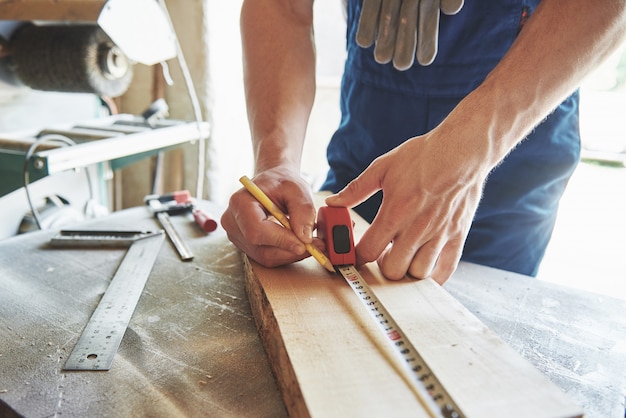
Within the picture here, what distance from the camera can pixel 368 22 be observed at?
1.01 meters

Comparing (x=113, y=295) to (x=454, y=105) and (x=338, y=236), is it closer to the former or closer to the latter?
(x=338, y=236)

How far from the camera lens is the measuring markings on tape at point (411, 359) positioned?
1.68ft

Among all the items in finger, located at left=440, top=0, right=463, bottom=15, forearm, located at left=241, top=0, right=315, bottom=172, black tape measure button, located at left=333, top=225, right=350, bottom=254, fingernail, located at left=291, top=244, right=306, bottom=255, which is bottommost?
fingernail, located at left=291, top=244, right=306, bottom=255

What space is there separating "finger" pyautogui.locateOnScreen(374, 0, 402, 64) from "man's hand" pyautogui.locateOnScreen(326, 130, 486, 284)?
0.33 m

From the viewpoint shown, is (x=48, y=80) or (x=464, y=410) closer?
(x=464, y=410)

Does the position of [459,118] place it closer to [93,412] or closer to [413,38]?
[413,38]

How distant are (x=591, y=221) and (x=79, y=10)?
3348 millimetres

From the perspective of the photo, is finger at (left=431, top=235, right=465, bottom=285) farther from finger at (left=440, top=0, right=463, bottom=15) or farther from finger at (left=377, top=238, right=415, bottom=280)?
finger at (left=440, top=0, right=463, bottom=15)

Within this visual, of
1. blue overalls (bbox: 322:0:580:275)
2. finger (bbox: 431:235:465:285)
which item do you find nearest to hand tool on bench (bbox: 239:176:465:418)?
finger (bbox: 431:235:465:285)

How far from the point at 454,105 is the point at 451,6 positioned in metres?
0.21

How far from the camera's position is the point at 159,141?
5.53 feet

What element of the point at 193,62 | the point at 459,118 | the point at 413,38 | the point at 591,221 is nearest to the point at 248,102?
the point at 413,38

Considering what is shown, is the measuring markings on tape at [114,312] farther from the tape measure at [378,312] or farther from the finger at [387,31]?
the finger at [387,31]

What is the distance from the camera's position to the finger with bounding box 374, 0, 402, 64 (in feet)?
3.20
